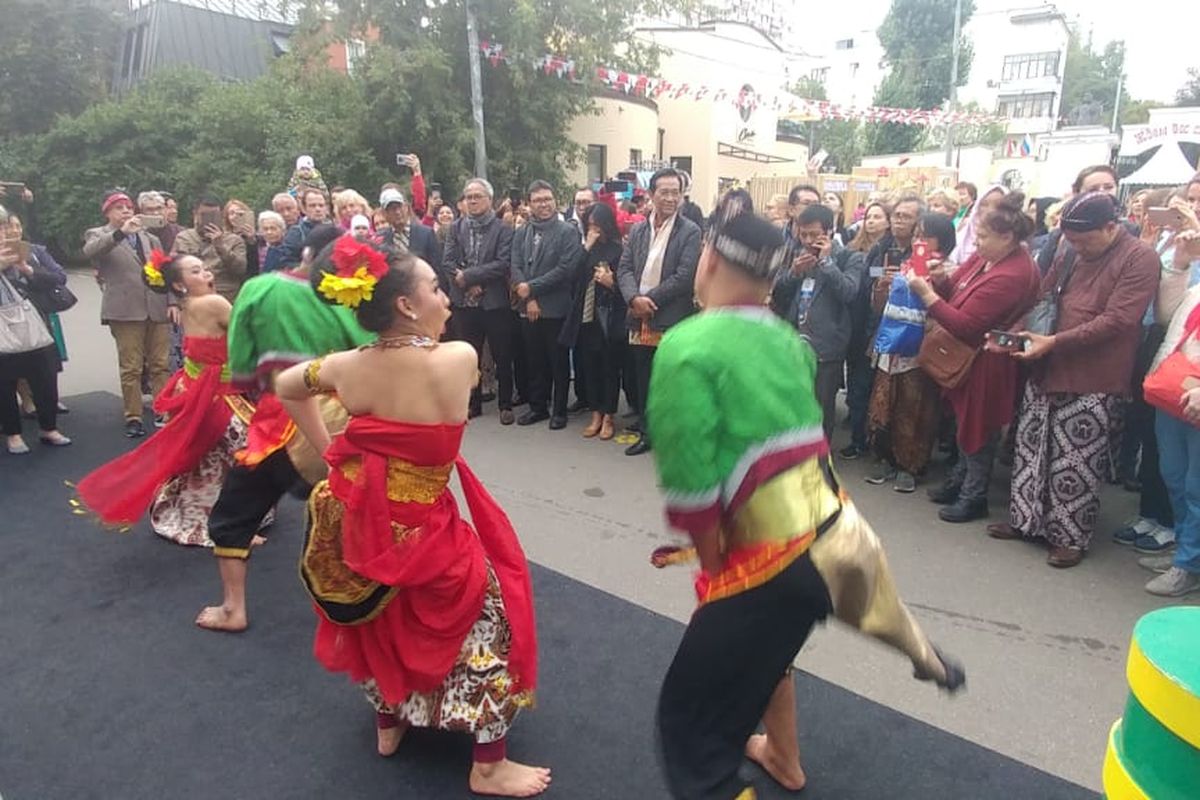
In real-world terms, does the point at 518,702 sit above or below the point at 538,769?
above

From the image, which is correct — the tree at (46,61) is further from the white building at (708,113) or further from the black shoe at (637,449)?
the black shoe at (637,449)

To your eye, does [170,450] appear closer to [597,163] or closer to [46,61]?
[597,163]

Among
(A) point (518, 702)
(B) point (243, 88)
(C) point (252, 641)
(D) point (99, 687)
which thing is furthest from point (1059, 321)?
(B) point (243, 88)

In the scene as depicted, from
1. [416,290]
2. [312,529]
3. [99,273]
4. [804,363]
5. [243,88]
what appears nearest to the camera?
[804,363]

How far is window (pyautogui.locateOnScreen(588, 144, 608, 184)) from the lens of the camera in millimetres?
19917

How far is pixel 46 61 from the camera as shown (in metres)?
17.4

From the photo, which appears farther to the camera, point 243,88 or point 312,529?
point 243,88

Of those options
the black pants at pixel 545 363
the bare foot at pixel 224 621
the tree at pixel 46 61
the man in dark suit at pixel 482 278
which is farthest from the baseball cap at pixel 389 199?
the tree at pixel 46 61

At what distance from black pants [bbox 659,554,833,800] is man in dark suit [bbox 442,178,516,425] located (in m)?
4.49

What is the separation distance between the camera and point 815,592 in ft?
5.34

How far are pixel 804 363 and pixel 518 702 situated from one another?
1.33 meters

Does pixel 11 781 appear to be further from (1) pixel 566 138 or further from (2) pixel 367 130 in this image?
(1) pixel 566 138

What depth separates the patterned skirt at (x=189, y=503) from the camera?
3824mm

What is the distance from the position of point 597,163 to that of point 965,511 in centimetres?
1747
